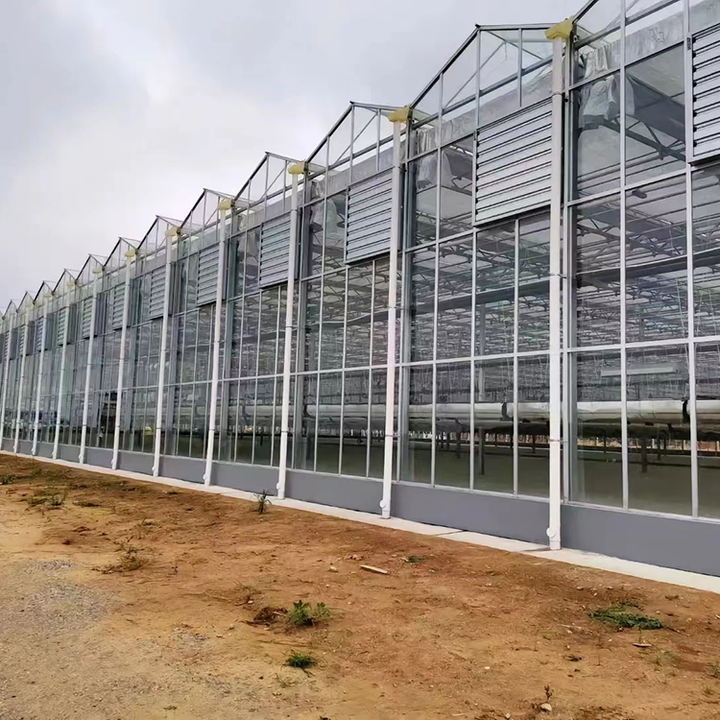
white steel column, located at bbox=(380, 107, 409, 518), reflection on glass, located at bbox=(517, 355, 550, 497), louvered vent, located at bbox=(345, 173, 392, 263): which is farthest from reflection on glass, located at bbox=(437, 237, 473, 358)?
louvered vent, located at bbox=(345, 173, 392, 263)

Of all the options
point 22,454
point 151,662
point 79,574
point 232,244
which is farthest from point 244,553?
point 22,454

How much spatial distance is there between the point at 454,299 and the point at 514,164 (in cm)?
262

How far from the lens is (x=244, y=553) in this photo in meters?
9.68

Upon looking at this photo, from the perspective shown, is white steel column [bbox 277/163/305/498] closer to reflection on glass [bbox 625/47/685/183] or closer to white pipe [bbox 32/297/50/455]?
reflection on glass [bbox 625/47/685/183]

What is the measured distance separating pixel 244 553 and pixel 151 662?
4.45m

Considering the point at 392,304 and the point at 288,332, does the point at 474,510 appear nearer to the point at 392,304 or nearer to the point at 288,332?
the point at 392,304

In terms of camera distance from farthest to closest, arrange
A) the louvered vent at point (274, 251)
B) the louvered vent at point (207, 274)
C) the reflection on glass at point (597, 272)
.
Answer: the louvered vent at point (207, 274) → the louvered vent at point (274, 251) → the reflection on glass at point (597, 272)

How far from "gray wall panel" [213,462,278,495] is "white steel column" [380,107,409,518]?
13.6ft

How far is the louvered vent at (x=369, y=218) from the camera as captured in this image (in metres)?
13.8

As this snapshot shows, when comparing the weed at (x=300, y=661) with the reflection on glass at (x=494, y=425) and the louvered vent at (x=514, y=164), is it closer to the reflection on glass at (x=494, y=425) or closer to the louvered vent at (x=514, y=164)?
the reflection on glass at (x=494, y=425)

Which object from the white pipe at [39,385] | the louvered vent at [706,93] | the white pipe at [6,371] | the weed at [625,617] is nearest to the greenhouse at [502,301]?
the louvered vent at [706,93]

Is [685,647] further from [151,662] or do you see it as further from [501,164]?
[501,164]

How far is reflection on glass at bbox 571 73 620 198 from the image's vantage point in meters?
9.82

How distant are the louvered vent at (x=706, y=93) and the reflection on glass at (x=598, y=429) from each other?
3041mm
